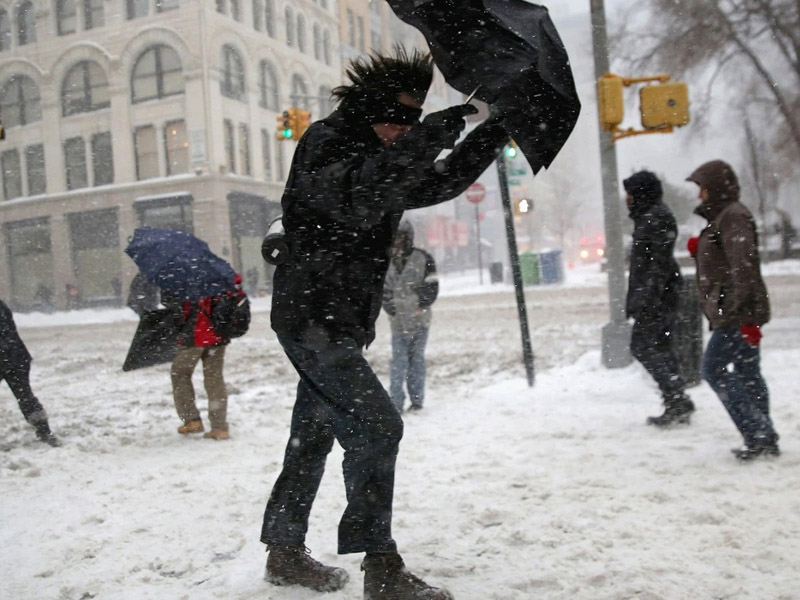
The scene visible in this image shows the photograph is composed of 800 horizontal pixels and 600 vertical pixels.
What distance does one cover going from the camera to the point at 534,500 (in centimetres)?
407

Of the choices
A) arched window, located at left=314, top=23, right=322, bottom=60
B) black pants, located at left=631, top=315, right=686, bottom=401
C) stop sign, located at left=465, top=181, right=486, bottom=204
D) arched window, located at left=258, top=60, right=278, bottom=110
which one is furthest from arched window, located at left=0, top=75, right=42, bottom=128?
black pants, located at left=631, top=315, right=686, bottom=401

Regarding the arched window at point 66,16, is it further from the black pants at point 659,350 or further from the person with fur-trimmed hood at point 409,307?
the black pants at point 659,350

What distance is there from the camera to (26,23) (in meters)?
27.6

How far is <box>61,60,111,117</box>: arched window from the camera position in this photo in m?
28.2

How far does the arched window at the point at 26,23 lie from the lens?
2750 centimetres

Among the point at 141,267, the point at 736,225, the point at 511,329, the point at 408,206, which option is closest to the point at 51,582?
the point at 408,206

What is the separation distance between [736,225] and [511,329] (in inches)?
359

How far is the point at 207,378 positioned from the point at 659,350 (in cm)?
368

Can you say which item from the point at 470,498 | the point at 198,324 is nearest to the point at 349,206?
the point at 470,498

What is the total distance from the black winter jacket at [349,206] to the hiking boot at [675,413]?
11.5ft

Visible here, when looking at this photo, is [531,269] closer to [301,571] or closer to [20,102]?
[20,102]

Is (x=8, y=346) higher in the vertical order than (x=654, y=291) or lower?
lower

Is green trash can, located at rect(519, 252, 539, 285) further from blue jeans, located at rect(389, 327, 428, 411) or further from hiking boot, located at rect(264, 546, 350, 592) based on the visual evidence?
hiking boot, located at rect(264, 546, 350, 592)

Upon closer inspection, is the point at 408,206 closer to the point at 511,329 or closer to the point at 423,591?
the point at 423,591
